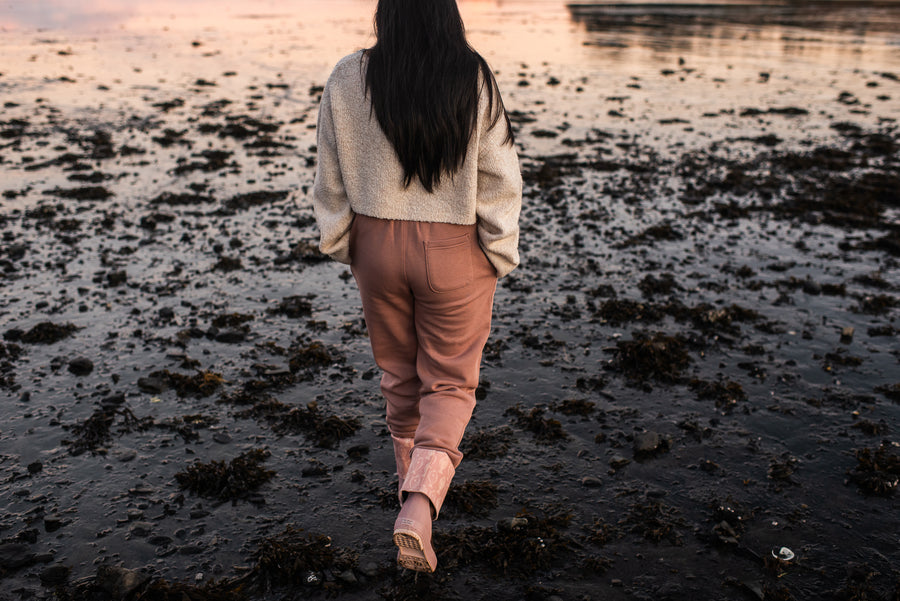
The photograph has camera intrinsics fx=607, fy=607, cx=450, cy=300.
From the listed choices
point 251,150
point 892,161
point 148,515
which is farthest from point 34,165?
point 892,161

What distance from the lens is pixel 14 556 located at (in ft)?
13.3

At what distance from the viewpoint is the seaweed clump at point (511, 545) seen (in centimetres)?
409

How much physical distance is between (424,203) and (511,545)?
2.43 m

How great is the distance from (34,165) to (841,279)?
1657cm

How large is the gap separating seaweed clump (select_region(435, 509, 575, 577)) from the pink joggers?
88 centimetres

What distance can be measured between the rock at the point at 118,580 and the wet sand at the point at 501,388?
0.9 inches

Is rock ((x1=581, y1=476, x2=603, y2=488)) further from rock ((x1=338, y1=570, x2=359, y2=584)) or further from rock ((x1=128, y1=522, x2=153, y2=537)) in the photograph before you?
rock ((x1=128, y1=522, x2=153, y2=537))

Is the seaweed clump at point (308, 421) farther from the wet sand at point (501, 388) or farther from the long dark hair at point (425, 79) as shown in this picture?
the long dark hair at point (425, 79)

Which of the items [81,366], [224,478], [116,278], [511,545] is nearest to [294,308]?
[81,366]

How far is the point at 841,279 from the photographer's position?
862 centimetres

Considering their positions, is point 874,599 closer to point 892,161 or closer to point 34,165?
point 892,161

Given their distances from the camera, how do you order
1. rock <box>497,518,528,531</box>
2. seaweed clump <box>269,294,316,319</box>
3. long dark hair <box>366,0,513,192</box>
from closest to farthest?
long dark hair <box>366,0,513,192</box> → rock <box>497,518,528,531</box> → seaweed clump <box>269,294,316,319</box>

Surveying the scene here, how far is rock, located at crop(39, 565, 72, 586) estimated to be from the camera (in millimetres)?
3908

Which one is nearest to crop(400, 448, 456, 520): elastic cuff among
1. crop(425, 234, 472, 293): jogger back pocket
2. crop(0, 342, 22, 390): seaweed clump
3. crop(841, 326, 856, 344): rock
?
crop(425, 234, 472, 293): jogger back pocket
